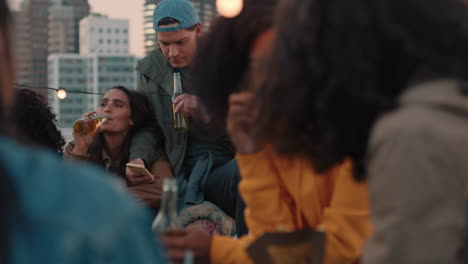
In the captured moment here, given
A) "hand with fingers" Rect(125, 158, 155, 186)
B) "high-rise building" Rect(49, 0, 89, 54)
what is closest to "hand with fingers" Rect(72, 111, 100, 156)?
"hand with fingers" Rect(125, 158, 155, 186)

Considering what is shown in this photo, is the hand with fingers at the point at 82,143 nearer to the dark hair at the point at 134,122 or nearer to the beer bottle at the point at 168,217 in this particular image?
the dark hair at the point at 134,122

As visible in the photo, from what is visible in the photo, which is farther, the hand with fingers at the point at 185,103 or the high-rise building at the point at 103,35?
the high-rise building at the point at 103,35

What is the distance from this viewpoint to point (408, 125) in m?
1.17

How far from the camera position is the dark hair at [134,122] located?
13.9 ft

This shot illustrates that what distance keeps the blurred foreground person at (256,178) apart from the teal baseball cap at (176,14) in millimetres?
2182

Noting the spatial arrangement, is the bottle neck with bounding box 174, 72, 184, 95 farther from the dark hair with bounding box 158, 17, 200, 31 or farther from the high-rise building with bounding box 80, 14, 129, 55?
the high-rise building with bounding box 80, 14, 129, 55

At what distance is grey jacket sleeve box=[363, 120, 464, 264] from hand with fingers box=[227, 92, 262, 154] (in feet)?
2.19

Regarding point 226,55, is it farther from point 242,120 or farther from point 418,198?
point 418,198

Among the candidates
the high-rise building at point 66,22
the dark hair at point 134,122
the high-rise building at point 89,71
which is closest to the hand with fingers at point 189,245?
the dark hair at point 134,122

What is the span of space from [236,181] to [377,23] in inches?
103

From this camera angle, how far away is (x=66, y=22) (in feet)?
282

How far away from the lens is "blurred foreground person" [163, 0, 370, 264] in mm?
1820

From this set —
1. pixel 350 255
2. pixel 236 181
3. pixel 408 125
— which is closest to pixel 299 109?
pixel 408 125

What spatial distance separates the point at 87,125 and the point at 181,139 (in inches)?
20.8
